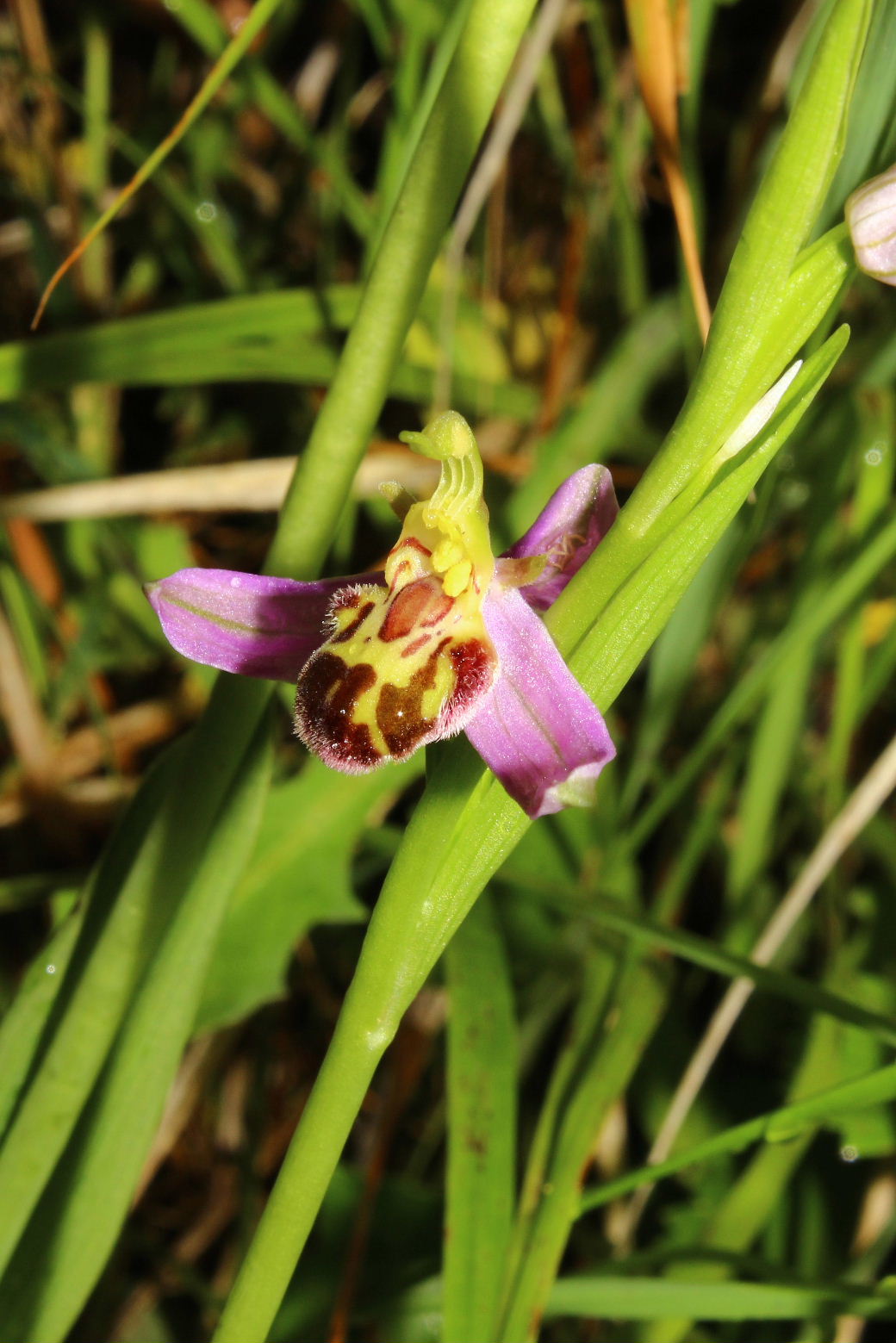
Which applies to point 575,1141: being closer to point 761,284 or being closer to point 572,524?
point 572,524

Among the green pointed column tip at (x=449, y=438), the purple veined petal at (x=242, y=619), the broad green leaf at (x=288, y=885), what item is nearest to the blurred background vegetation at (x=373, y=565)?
the broad green leaf at (x=288, y=885)

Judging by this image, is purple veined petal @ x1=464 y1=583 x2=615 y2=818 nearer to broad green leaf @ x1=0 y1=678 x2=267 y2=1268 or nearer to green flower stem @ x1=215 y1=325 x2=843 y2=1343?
green flower stem @ x1=215 y1=325 x2=843 y2=1343

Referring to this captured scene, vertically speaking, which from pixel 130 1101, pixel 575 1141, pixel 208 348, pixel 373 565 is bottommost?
pixel 575 1141

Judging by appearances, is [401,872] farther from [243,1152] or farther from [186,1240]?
[186,1240]

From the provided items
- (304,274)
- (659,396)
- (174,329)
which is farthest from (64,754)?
(659,396)

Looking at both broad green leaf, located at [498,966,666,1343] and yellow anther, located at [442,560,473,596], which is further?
broad green leaf, located at [498,966,666,1343]

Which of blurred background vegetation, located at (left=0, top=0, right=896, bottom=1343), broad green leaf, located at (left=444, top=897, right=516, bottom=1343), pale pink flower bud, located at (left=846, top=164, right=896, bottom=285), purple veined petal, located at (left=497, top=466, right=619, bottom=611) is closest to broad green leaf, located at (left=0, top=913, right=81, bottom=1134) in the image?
blurred background vegetation, located at (left=0, top=0, right=896, bottom=1343)

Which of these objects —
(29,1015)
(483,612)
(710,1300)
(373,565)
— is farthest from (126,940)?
(373,565)
